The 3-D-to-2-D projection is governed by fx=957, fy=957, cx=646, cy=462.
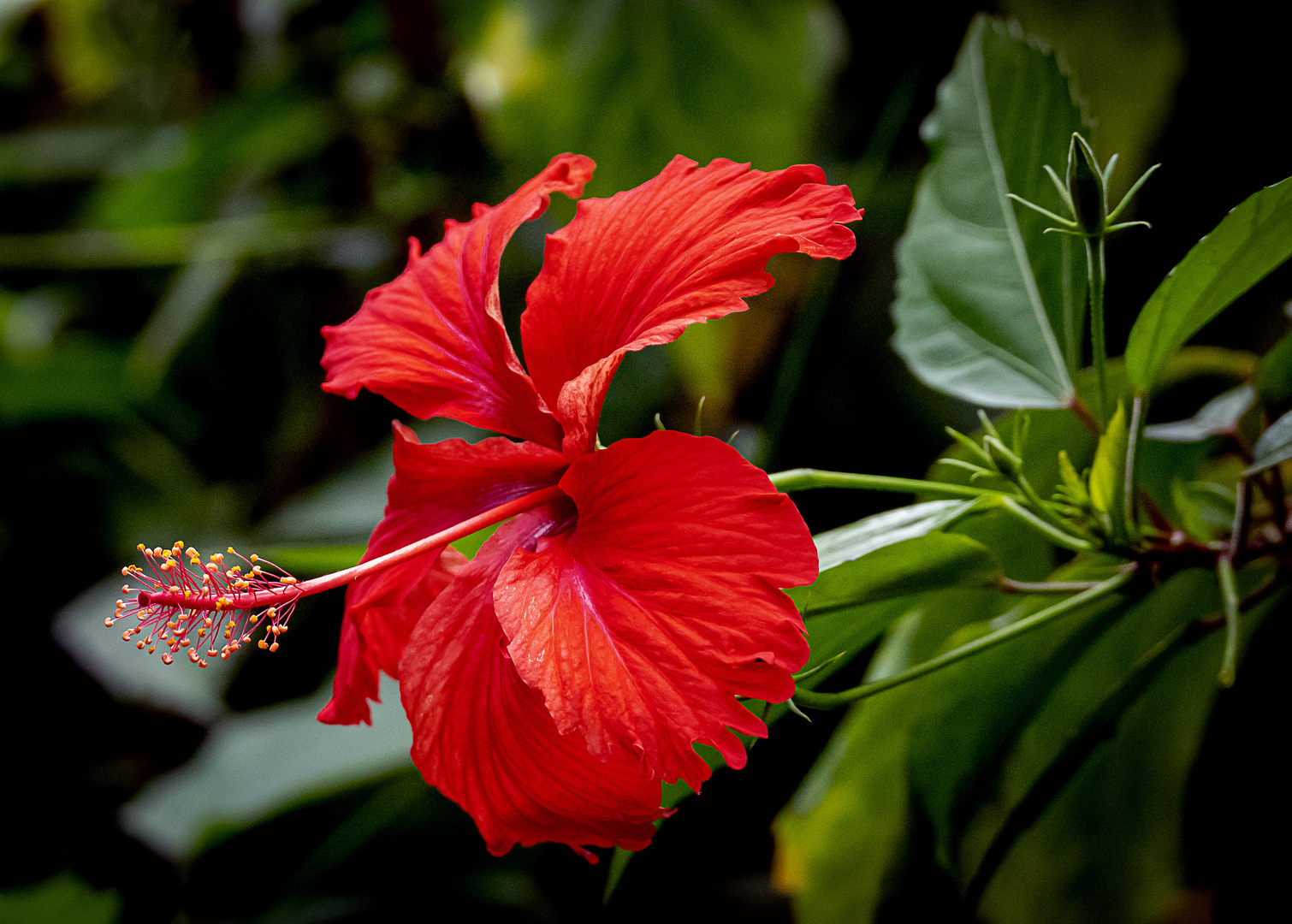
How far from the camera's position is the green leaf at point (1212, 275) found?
365 millimetres

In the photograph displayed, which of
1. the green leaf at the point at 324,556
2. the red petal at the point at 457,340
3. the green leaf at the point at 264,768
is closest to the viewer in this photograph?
the red petal at the point at 457,340

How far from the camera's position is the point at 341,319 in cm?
137

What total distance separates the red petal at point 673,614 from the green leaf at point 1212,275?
0.20 meters

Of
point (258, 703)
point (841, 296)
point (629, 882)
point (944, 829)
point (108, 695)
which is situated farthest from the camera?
point (108, 695)

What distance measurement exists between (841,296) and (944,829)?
Result: 64 cm

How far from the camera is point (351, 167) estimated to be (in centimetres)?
148

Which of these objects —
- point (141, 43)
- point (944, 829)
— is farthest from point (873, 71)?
point (141, 43)

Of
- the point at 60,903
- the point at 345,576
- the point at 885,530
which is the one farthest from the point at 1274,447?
the point at 60,903

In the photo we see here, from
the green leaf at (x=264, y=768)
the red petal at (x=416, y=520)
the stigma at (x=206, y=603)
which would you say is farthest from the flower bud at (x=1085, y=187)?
the green leaf at (x=264, y=768)

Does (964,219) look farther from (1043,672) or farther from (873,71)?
(873,71)

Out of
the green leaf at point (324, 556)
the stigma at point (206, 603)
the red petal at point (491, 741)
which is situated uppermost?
the stigma at point (206, 603)

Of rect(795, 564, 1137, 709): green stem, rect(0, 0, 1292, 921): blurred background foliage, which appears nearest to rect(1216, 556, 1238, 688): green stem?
rect(795, 564, 1137, 709): green stem

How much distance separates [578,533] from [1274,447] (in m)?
0.30

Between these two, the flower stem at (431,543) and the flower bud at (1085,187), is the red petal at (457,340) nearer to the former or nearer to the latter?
the flower stem at (431,543)
